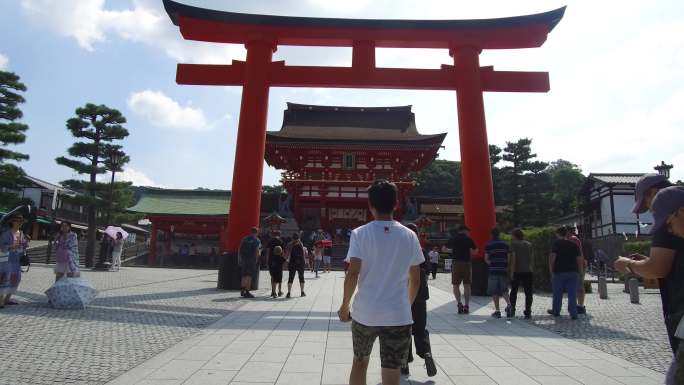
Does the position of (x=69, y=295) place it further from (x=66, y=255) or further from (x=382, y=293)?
(x=382, y=293)

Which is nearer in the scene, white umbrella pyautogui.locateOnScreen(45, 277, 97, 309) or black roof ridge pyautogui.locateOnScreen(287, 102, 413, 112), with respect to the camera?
white umbrella pyautogui.locateOnScreen(45, 277, 97, 309)

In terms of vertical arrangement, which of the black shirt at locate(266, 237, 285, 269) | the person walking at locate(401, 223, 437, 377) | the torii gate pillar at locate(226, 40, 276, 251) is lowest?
the person walking at locate(401, 223, 437, 377)

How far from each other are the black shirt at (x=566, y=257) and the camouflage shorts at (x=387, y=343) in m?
5.63

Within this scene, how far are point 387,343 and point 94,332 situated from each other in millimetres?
4667

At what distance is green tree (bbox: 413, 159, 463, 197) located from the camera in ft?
170

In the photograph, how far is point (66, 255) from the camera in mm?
7691

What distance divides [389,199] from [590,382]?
2815 millimetres

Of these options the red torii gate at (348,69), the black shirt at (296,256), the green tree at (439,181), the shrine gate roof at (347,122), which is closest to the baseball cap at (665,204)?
the black shirt at (296,256)

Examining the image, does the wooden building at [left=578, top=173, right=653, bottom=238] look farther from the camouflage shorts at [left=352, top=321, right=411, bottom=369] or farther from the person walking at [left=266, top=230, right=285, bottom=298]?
the camouflage shorts at [left=352, top=321, right=411, bottom=369]

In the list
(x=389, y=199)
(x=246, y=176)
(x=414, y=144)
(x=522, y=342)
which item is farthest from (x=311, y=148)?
(x=389, y=199)

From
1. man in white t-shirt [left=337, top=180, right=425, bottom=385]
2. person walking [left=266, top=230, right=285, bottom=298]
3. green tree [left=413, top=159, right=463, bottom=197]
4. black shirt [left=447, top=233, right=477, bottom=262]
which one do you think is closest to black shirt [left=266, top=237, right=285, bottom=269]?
person walking [left=266, top=230, right=285, bottom=298]

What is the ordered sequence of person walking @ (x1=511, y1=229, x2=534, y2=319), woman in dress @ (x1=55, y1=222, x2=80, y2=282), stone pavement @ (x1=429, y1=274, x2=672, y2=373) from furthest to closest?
woman in dress @ (x1=55, y1=222, x2=80, y2=282), person walking @ (x1=511, y1=229, x2=534, y2=319), stone pavement @ (x1=429, y1=274, x2=672, y2=373)

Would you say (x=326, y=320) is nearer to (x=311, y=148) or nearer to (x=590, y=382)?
(x=590, y=382)

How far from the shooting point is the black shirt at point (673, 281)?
6.20ft
